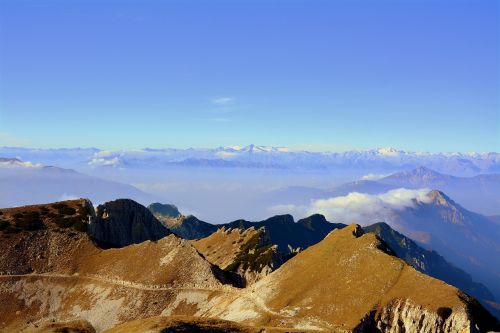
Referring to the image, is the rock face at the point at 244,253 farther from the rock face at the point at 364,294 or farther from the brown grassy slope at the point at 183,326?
the brown grassy slope at the point at 183,326

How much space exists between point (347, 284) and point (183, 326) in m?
33.4

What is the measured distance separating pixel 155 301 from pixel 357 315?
53072 mm

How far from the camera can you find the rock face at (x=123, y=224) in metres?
162

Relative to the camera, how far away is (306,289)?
306ft

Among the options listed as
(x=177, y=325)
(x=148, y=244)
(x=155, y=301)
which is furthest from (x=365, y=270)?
(x=148, y=244)

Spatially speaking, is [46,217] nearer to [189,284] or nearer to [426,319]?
[189,284]

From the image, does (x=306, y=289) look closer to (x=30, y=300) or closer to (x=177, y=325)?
(x=177, y=325)

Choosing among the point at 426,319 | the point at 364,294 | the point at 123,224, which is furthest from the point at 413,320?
the point at 123,224

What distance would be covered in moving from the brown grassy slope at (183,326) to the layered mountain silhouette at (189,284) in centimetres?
36

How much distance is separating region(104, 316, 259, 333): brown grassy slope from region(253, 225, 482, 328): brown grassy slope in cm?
1492

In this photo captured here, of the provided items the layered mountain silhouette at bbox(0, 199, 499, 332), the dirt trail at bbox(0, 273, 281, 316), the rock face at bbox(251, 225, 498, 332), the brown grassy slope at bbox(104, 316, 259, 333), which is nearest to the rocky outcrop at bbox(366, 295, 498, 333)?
the rock face at bbox(251, 225, 498, 332)

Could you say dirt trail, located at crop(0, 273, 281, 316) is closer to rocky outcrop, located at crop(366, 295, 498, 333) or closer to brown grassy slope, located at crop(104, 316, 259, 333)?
brown grassy slope, located at crop(104, 316, 259, 333)

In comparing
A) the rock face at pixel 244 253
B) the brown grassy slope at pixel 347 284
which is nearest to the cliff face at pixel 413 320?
the brown grassy slope at pixel 347 284

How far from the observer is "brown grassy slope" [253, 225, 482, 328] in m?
80.1
